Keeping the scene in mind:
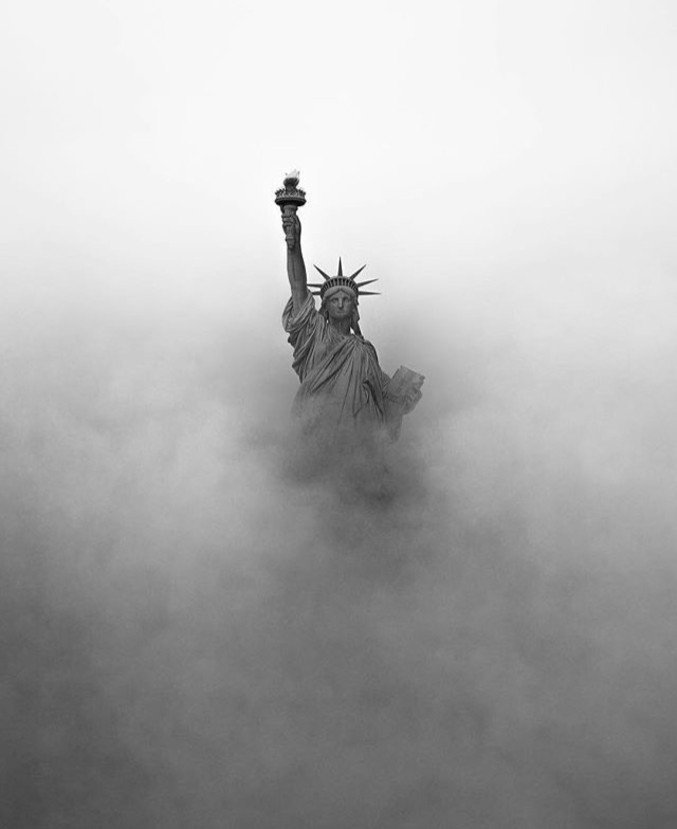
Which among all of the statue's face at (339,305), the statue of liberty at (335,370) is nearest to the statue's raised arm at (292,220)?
the statue of liberty at (335,370)

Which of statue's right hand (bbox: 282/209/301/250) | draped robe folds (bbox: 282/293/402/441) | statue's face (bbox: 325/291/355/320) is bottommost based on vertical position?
draped robe folds (bbox: 282/293/402/441)

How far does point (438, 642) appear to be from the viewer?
24797 millimetres

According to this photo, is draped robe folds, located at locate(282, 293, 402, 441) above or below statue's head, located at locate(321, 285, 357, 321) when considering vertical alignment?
below

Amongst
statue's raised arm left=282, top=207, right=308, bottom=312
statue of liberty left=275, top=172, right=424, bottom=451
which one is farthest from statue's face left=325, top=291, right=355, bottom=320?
statue's raised arm left=282, top=207, right=308, bottom=312

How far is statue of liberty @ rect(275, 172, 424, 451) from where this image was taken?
984 inches

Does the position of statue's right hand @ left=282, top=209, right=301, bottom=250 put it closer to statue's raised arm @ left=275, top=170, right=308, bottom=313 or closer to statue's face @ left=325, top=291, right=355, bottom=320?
statue's raised arm @ left=275, top=170, right=308, bottom=313

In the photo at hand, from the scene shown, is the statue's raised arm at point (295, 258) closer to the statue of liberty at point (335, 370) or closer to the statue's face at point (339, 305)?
the statue of liberty at point (335, 370)

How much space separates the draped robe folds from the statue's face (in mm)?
196

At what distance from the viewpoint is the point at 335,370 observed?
2520cm

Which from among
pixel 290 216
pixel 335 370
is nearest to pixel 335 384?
pixel 335 370

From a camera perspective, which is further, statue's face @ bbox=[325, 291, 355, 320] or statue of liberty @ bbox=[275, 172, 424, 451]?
statue's face @ bbox=[325, 291, 355, 320]

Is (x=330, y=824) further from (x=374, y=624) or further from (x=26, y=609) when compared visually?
(x=26, y=609)

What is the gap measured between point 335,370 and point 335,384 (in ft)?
0.66

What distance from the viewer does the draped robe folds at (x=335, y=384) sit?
82.0 ft
